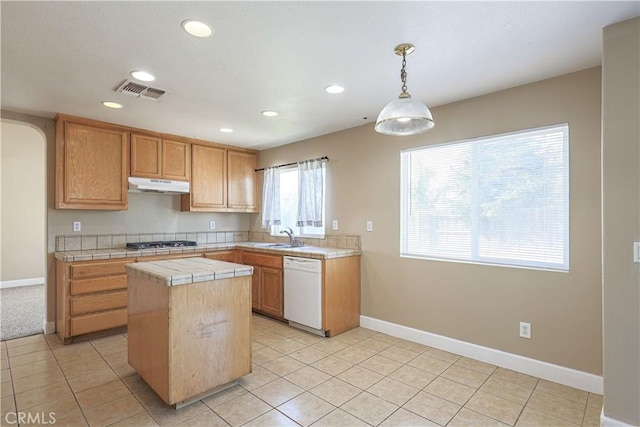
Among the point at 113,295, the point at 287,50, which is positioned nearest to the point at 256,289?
the point at 113,295

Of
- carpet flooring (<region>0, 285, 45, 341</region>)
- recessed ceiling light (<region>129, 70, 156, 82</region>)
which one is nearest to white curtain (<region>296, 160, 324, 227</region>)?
recessed ceiling light (<region>129, 70, 156, 82</region>)

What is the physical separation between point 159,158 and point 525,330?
14.5ft

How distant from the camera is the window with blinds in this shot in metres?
2.61

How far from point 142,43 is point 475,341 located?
3.48 metres

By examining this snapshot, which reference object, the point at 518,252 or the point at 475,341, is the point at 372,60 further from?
the point at 475,341

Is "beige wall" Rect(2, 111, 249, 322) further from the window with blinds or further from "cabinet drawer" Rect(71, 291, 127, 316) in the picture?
the window with blinds

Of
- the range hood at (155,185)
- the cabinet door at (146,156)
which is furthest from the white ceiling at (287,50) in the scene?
the range hood at (155,185)

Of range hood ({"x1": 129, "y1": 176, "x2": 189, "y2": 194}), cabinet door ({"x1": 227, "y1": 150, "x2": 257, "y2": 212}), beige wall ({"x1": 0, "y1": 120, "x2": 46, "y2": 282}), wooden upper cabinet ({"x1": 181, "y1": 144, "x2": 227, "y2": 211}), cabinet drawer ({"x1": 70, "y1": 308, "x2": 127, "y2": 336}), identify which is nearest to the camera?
cabinet drawer ({"x1": 70, "y1": 308, "x2": 127, "y2": 336})

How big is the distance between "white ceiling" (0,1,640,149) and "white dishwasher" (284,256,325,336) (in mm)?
1713

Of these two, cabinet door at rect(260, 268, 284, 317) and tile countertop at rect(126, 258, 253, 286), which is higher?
tile countertop at rect(126, 258, 253, 286)

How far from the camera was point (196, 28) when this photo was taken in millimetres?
1914

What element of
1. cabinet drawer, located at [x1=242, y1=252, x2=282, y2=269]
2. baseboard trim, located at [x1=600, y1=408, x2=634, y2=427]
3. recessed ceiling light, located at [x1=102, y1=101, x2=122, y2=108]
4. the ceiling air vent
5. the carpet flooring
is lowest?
the carpet flooring

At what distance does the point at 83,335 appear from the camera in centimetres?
348

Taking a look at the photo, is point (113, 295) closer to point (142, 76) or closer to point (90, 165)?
point (90, 165)
